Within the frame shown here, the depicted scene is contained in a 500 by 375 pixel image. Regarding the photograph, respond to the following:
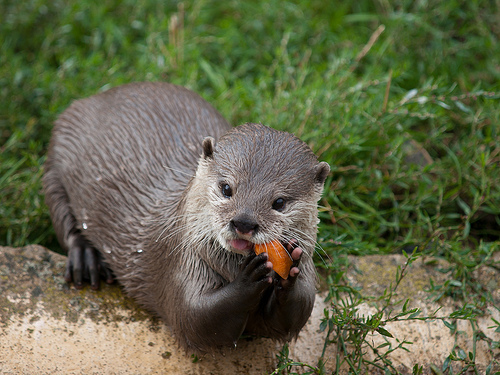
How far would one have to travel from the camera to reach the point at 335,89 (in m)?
3.57

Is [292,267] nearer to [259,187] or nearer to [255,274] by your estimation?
[255,274]

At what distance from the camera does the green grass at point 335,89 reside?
3.21 metres

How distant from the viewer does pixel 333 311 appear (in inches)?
103

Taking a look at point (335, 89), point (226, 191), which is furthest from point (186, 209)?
point (335, 89)

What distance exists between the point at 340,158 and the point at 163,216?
1.20 meters

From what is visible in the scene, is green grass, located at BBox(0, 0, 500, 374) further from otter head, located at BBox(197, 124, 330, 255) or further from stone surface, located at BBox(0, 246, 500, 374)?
otter head, located at BBox(197, 124, 330, 255)

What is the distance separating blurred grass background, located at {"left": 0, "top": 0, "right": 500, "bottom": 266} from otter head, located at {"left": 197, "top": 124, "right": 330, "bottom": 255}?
728 millimetres

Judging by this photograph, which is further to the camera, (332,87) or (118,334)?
(332,87)

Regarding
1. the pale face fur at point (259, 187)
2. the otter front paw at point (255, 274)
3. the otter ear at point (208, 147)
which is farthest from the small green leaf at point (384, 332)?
the otter ear at point (208, 147)

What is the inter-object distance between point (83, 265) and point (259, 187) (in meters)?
1.08

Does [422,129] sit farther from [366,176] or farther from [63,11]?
[63,11]

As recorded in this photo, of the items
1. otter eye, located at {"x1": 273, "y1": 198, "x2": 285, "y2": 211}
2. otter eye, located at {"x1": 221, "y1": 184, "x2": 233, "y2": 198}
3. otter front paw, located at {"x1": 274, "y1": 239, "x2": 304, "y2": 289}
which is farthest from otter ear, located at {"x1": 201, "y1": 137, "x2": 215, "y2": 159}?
otter front paw, located at {"x1": 274, "y1": 239, "x2": 304, "y2": 289}

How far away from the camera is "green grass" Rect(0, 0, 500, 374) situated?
3.21m

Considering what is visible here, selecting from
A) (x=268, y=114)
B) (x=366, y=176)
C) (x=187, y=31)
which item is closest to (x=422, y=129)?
(x=366, y=176)
